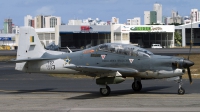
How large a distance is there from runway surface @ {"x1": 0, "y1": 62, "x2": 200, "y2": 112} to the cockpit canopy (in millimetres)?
1810

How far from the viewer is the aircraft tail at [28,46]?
67.1ft

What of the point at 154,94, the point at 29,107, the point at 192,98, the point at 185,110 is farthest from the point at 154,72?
the point at 29,107

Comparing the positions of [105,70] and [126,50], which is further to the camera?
A: [126,50]

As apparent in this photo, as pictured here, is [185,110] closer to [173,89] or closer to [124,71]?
[124,71]

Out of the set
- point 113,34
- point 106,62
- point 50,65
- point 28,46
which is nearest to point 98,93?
point 106,62

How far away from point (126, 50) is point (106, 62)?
42.2 inches

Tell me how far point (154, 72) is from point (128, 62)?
1.26 metres

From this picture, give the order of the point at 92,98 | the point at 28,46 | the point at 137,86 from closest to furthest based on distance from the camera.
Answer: the point at 92,98
the point at 137,86
the point at 28,46

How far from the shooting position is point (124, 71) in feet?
59.4

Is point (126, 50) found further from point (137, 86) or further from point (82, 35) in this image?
point (82, 35)

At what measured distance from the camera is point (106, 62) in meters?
18.9

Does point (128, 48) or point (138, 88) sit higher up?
point (128, 48)

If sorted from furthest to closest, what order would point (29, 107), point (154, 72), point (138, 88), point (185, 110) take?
point (138, 88) < point (154, 72) < point (29, 107) < point (185, 110)

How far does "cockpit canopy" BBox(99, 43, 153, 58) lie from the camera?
18484 mm
